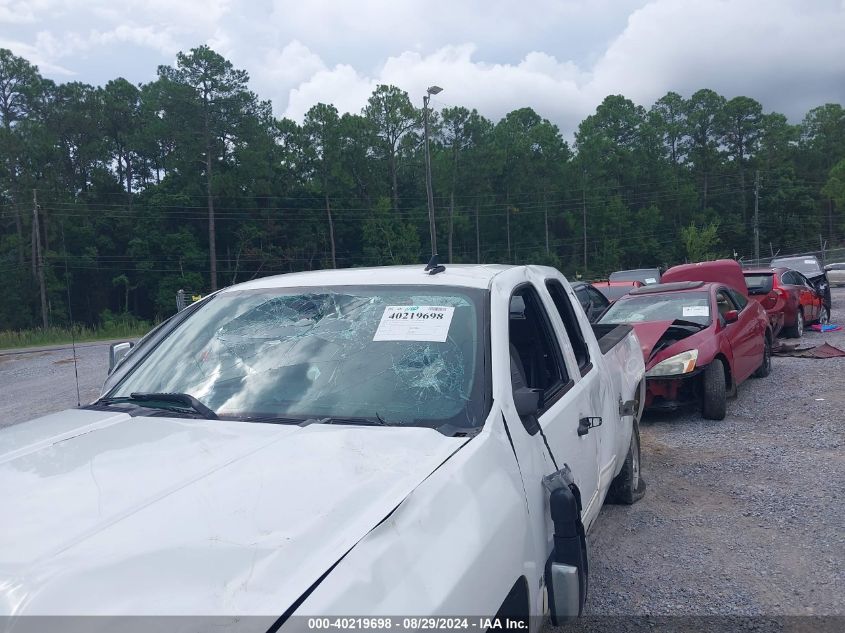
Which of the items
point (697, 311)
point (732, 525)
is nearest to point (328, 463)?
point (732, 525)

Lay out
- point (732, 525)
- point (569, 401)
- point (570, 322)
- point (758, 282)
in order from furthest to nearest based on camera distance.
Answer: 1. point (758, 282)
2. point (732, 525)
3. point (570, 322)
4. point (569, 401)

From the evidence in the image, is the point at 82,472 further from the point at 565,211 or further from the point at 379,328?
the point at 565,211

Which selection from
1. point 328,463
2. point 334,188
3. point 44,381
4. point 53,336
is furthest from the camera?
point 334,188

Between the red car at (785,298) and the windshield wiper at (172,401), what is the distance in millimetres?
11999

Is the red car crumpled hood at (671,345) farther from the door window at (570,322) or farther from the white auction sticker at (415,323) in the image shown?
the white auction sticker at (415,323)

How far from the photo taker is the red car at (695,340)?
7.86 meters

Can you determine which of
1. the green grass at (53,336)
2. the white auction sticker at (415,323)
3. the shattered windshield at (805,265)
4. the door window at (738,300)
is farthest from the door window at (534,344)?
the green grass at (53,336)

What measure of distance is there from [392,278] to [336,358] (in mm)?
580

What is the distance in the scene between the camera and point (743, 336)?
29.7 ft

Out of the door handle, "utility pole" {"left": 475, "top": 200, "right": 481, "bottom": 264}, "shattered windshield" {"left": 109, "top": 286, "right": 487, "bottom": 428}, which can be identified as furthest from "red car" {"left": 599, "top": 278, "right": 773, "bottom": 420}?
"utility pole" {"left": 475, "top": 200, "right": 481, "bottom": 264}

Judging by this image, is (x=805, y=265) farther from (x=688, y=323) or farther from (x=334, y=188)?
(x=334, y=188)

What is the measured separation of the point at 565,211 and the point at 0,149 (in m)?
47.2

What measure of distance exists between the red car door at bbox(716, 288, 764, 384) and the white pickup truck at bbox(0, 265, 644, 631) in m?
5.41

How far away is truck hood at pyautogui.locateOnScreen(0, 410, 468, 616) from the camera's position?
1.51m
